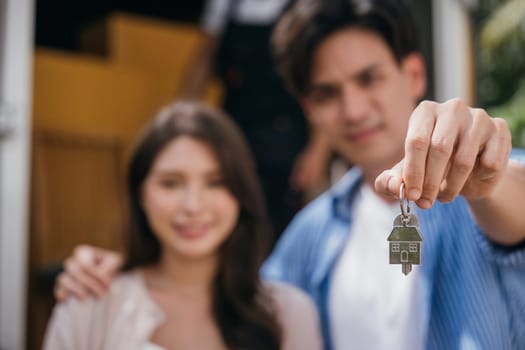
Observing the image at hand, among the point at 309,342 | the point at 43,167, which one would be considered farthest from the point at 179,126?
the point at 43,167

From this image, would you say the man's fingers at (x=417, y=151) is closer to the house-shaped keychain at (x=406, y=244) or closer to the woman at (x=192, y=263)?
the house-shaped keychain at (x=406, y=244)

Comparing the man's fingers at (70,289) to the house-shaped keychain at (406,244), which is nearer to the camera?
the house-shaped keychain at (406,244)

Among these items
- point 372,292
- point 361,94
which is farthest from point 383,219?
point 361,94

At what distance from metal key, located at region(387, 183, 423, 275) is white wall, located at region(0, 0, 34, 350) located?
4.69 ft

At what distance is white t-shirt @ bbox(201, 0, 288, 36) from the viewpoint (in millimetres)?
2627

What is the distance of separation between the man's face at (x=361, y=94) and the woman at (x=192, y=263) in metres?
0.27

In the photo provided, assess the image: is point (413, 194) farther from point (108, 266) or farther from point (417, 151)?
point (108, 266)

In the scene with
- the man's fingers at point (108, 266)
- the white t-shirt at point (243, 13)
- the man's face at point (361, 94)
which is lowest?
the man's fingers at point (108, 266)

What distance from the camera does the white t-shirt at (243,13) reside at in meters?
2.63

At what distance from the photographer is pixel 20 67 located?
208 cm

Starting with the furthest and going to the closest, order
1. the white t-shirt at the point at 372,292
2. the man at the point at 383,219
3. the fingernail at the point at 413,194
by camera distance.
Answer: the white t-shirt at the point at 372,292, the man at the point at 383,219, the fingernail at the point at 413,194

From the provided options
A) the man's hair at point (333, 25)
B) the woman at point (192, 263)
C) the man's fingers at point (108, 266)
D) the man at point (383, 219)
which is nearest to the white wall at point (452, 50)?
the man at point (383, 219)

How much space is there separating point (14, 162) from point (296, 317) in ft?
3.18

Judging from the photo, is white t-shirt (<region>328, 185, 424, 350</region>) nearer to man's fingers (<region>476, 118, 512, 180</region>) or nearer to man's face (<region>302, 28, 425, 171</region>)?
man's face (<region>302, 28, 425, 171</region>)
